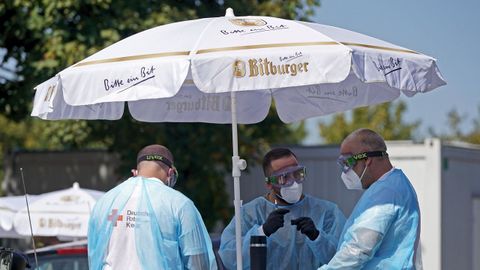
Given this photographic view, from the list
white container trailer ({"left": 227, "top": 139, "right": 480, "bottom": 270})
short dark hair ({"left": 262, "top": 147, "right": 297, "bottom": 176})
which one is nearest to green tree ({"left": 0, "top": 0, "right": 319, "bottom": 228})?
white container trailer ({"left": 227, "top": 139, "right": 480, "bottom": 270})

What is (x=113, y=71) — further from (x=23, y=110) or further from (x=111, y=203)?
(x=23, y=110)

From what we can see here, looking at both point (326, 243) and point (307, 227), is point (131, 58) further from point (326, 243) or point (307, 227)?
point (326, 243)

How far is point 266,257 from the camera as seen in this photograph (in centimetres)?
598

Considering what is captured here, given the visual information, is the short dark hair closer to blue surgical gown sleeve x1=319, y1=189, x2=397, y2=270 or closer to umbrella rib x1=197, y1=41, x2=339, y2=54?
blue surgical gown sleeve x1=319, y1=189, x2=397, y2=270

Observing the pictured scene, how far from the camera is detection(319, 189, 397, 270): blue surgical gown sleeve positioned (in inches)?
210

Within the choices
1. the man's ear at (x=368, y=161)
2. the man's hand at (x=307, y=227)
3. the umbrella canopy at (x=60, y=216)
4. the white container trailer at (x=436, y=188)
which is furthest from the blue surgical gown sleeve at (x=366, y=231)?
the white container trailer at (x=436, y=188)

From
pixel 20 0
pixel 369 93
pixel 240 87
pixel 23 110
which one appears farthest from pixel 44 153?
pixel 240 87

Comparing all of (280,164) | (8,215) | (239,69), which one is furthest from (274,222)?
(8,215)

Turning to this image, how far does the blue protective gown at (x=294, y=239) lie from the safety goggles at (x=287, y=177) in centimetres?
16

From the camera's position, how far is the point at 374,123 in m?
38.4

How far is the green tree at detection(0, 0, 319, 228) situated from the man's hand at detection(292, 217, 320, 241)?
868 cm

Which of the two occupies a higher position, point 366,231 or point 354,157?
point 354,157

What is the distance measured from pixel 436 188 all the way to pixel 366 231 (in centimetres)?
1030

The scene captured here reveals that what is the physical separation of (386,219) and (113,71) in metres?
1.66
